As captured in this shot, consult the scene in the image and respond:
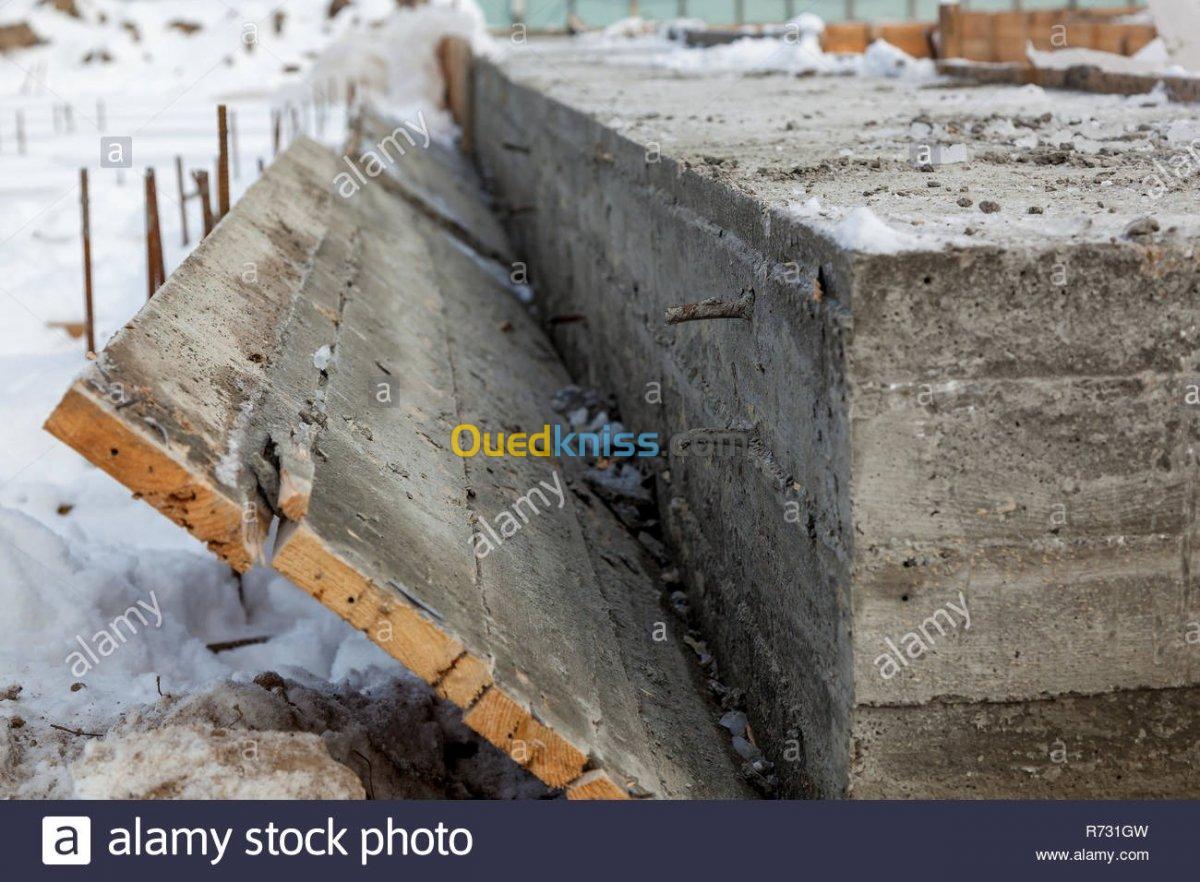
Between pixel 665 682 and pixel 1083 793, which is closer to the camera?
pixel 1083 793

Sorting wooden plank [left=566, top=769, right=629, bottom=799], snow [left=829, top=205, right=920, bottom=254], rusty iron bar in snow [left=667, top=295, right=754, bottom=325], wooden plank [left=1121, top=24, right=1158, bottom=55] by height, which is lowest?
wooden plank [left=566, top=769, right=629, bottom=799]

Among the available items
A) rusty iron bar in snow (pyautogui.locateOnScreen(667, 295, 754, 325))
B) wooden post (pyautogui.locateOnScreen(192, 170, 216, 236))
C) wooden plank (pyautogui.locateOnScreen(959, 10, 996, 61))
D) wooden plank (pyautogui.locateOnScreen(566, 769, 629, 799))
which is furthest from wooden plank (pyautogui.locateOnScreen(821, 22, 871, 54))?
wooden plank (pyautogui.locateOnScreen(566, 769, 629, 799))

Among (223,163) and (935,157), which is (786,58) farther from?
(935,157)

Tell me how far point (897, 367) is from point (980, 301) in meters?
0.23

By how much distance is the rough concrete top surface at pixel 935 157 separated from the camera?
3092mm

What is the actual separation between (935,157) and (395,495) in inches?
86.7

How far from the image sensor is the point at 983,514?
301 centimetres

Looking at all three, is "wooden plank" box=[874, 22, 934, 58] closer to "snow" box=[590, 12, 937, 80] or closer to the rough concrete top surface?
"snow" box=[590, 12, 937, 80]

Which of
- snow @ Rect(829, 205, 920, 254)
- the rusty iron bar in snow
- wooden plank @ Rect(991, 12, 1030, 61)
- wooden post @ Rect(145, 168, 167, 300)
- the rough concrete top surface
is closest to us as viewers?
snow @ Rect(829, 205, 920, 254)

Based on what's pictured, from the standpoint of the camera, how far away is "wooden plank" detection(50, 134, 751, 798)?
9.75 feet

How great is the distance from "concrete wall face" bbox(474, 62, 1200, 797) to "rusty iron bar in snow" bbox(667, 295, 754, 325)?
16 centimetres

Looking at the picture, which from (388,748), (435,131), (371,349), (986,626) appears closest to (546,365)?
(371,349)

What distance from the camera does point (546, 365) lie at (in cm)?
743

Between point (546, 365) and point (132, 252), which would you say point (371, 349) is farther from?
point (132, 252)
